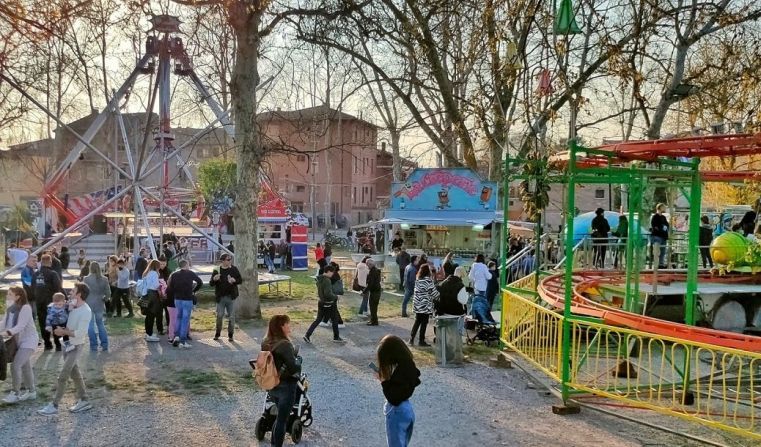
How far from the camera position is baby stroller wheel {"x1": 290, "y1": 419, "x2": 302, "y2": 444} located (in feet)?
23.9

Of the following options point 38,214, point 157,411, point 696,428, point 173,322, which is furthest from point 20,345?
point 38,214

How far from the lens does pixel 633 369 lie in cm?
1009

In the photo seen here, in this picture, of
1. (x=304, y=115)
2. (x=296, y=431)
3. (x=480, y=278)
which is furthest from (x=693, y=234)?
(x=304, y=115)

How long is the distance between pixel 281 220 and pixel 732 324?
21967 millimetres

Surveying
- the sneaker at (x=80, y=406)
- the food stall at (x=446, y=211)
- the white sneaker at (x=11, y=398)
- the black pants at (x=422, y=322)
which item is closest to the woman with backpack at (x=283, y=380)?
the sneaker at (x=80, y=406)

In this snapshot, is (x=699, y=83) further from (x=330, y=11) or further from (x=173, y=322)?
(x=173, y=322)

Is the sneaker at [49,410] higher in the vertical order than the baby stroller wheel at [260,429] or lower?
lower

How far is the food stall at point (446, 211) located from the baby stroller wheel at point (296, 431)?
16785 millimetres

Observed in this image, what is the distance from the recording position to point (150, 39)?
2000 cm

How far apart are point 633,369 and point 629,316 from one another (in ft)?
Answer: 9.31

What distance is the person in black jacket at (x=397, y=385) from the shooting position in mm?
5914

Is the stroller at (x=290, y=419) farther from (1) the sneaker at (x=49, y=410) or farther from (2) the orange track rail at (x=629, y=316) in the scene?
(2) the orange track rail at (x=629, y=316)

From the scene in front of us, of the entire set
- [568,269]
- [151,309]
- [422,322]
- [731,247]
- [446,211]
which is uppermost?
[446,211]

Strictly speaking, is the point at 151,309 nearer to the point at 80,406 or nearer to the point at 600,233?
the point at 80,406
